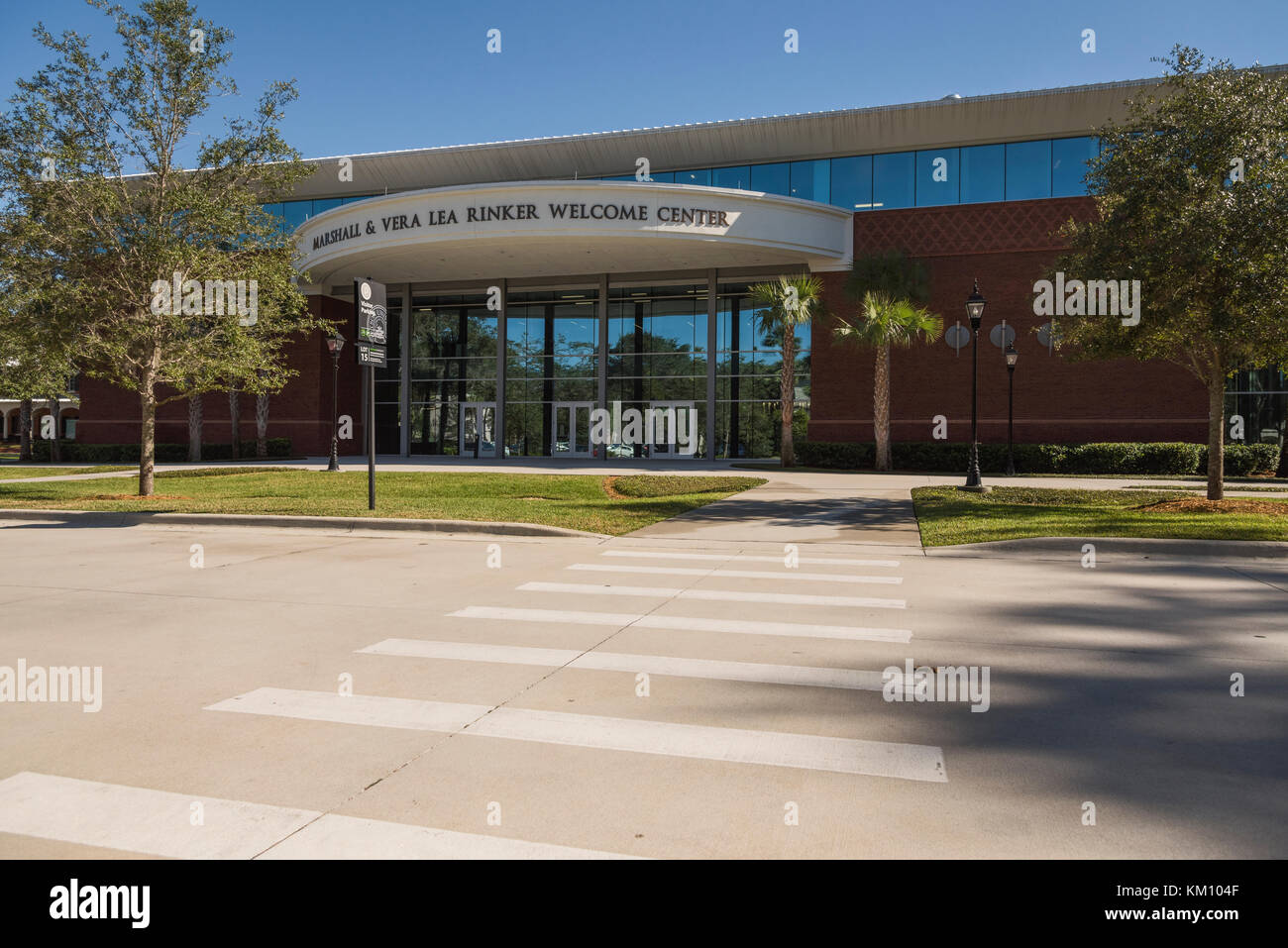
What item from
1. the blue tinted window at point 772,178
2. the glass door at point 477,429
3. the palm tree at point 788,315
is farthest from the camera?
the glass door at point 477,429

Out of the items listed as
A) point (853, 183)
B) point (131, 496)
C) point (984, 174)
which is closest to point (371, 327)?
point (131, 496)

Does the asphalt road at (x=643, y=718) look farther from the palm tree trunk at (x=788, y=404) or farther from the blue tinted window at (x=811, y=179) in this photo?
the blue tinted window at (x=811, y=179)

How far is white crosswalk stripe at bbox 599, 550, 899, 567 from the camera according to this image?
10.7 m

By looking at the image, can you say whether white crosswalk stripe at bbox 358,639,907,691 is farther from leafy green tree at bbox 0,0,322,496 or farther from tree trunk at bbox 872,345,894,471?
tree trunk at bbox 872,345,894,471

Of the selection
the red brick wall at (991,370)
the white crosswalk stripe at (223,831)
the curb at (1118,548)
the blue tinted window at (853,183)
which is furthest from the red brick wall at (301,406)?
the white crosswalk stripe at (223,831)

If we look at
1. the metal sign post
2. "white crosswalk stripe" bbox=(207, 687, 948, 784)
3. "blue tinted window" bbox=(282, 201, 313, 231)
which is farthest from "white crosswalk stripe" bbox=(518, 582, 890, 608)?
"blue tinted window" bbox=(282, 201, 313, 231)

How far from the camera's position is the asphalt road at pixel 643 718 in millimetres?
3463

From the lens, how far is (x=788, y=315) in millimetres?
29078

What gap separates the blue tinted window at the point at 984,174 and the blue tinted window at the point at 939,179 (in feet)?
1.26

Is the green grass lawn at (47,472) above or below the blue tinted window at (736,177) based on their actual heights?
below

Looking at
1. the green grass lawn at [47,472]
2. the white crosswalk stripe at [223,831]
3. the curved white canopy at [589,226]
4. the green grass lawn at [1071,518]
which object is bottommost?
the white crosswalk stripe at [223,831]

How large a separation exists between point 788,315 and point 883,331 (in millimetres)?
3245

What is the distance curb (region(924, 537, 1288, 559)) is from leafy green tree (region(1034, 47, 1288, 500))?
14.3 feet

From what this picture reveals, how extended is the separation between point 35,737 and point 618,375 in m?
33.0
